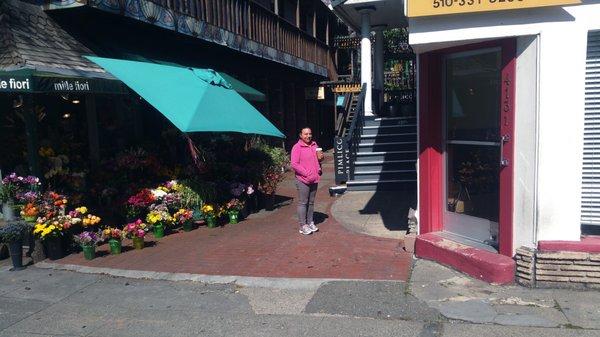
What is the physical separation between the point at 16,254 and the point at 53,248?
0.48m

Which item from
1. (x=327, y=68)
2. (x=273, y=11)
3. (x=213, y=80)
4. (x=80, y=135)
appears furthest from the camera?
(x=327, y=68)

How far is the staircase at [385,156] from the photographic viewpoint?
35.3 ft

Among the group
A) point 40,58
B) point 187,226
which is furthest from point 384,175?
point 40,58

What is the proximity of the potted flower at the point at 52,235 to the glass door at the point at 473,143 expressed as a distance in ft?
16.6

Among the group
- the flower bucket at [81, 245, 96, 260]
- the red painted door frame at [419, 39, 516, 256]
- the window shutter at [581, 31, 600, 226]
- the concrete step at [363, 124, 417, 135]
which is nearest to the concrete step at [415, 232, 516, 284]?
the red painted door frame at [419, 39, 516, 256]

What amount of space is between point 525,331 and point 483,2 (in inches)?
121

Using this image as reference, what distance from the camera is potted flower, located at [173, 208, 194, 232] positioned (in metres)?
8.11

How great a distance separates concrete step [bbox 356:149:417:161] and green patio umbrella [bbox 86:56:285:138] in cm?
296

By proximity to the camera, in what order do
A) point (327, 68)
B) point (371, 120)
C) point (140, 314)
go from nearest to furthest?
point (140, 314), point (371, 120), point (327, 68)

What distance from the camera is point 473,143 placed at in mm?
5715

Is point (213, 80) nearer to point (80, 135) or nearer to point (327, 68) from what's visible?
point (80, 135)

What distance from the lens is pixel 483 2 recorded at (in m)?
4.93

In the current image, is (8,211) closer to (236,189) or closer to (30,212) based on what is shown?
(30,212)

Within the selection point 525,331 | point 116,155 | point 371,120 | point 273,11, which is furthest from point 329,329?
A: point 273,11
